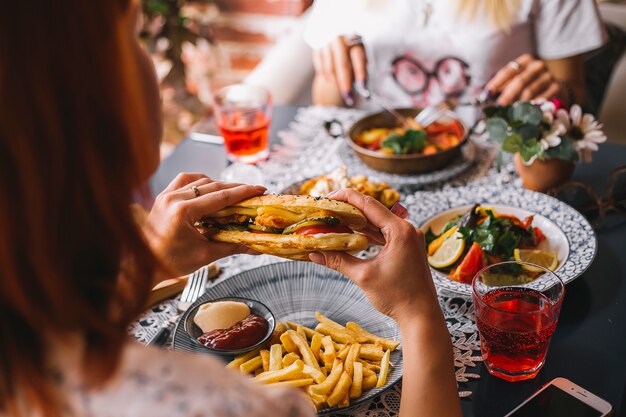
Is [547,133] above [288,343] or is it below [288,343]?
above

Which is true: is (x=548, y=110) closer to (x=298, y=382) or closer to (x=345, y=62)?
(x=345, y=62)

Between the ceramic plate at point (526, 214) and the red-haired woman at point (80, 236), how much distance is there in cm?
77

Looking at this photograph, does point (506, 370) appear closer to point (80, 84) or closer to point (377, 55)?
point (80, 84)

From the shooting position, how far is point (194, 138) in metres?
2.14

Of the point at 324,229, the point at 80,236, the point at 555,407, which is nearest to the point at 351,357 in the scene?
the point at 324,229

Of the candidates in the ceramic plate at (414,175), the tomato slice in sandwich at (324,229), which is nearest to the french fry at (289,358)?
the tomato slice in sandwich at (324,229)

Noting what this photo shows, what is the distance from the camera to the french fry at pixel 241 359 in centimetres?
117

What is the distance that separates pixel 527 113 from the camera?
1.65m

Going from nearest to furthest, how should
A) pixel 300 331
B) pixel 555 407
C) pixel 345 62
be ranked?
pixel 555 407, pixel 300 331, pixel 345 62

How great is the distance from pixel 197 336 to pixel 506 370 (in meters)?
0.57

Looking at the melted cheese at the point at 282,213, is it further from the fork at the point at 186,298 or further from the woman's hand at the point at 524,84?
the woman's hand at the point at 524,84

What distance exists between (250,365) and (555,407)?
512mm

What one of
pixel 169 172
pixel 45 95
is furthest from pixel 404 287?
pixel 169 172

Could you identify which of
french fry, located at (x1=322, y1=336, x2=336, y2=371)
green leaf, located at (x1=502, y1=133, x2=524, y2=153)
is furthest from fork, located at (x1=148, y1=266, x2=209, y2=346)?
green leaf, located at (x1=502, y1=133, x2=524, y2=153)
